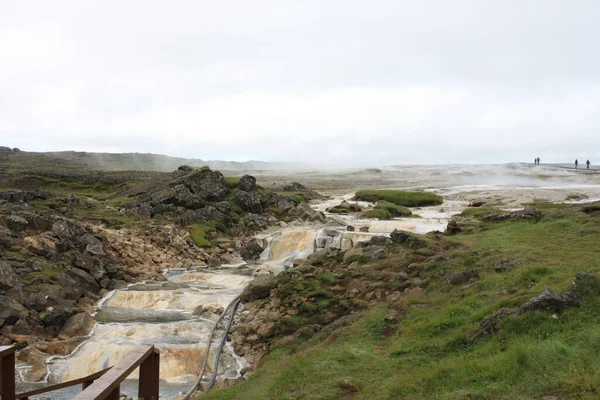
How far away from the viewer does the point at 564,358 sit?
8469 mm

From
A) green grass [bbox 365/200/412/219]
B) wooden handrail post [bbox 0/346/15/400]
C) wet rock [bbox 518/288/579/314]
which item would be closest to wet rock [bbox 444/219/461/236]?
green grass [bbox 365/200/412/219]

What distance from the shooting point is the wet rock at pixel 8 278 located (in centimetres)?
1977

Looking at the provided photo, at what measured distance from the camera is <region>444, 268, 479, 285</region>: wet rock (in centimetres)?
1633

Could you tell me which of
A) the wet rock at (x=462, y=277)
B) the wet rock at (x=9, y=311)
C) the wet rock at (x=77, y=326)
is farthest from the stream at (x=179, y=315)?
the wet rock at (x=462, y=277)

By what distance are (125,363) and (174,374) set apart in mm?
12385

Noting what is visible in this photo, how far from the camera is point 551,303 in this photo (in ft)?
35.1

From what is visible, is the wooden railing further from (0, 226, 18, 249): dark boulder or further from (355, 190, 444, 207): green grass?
(355, 190, 444, 207): green grass

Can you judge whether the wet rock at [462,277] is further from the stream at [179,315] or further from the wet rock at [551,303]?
the stream at [179,315]

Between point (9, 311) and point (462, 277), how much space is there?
54.4ft

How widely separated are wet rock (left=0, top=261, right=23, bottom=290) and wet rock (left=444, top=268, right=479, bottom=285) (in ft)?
57.4

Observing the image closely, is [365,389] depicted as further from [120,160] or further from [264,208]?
[120,160]

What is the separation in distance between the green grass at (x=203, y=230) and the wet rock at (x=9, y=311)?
16492 millimetres

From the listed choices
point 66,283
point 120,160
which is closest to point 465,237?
point 66,283

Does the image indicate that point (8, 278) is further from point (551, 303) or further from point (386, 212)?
point (386, 212)
